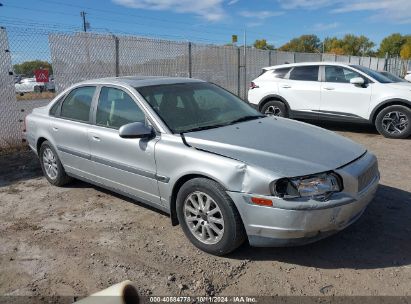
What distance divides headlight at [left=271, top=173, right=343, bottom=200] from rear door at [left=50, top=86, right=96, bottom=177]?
2540 millimetres

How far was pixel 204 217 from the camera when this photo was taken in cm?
353

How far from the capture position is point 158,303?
2949 millimetres

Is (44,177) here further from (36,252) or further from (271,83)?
(271,83)

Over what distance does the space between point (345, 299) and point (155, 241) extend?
72.0 inches

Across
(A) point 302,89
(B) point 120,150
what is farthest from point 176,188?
(A) point 302,89

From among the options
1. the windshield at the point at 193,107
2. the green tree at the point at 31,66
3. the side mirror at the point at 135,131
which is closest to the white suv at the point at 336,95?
the windshield at the point at 193,107

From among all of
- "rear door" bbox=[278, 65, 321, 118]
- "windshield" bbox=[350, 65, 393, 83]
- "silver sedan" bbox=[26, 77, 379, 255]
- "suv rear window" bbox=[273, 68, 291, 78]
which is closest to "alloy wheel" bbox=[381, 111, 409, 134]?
"windshield" bbox=[350, 65, 393, 83]

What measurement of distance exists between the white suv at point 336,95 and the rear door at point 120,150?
13.5ft

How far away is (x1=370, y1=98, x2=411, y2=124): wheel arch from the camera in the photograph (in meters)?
8.34

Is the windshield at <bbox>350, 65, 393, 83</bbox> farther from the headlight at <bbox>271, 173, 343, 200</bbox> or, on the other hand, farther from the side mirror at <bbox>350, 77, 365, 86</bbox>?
the headlight at <bbox>271, 173, 343, 200</bbox>

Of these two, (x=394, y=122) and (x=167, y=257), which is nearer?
(x=167, y=257)

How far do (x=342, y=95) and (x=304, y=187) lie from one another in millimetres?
6525

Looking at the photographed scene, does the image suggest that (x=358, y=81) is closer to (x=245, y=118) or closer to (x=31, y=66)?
(x=245, y=118)

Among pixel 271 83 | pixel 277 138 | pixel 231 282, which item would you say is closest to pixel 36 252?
pixel 231 282
